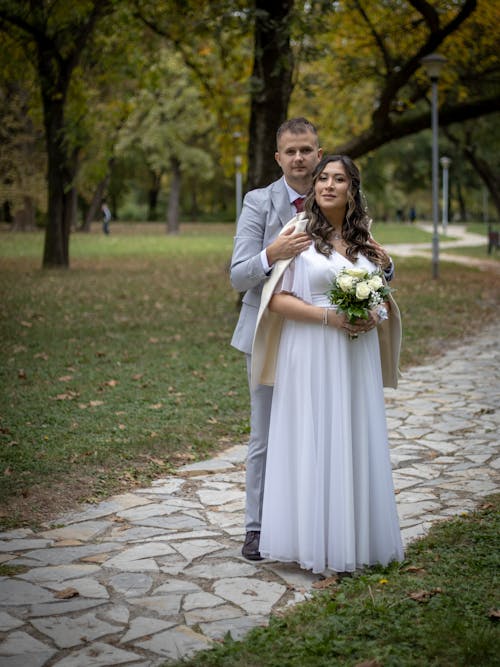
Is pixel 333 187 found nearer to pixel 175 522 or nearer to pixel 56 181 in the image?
pixel 175 522

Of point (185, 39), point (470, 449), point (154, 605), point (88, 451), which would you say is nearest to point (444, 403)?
point (470, 449)

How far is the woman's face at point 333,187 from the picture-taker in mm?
4801

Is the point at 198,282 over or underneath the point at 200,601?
over

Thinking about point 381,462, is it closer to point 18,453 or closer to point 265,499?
point 265,499

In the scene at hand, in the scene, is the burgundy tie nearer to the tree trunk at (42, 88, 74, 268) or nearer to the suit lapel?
the suit lapel

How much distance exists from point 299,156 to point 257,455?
5.58ft

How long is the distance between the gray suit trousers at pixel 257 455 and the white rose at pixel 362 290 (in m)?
0.88

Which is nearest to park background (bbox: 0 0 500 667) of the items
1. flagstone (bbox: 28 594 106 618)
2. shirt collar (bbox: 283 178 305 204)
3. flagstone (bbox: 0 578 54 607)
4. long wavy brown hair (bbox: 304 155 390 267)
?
flagstone (bbox: 28 594 106 618)

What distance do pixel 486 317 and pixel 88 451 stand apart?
10.9 metres

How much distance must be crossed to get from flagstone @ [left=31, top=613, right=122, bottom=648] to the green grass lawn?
1.71 meters

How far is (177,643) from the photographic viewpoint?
4.10m

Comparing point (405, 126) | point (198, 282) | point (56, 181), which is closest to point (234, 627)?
point (405, 126)

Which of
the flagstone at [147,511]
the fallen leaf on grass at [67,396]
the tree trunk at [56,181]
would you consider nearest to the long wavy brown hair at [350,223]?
the flagstone at [147,511]

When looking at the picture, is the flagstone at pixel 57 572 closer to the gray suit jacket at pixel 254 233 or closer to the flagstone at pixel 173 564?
the flagstone at pixel 173 564
